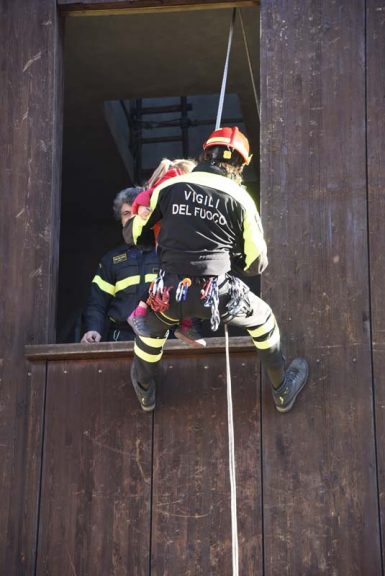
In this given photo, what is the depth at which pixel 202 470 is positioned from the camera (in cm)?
693

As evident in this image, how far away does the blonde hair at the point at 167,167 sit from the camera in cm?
695

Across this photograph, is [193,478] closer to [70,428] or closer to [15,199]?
[70,428]

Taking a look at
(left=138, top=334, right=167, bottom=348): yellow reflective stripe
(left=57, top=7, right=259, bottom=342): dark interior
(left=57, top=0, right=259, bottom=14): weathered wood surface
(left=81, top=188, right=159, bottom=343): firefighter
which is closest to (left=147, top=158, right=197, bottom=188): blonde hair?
(left=81, top=188, right=159, bottom=343): firefighter

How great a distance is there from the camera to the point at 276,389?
22.4ft

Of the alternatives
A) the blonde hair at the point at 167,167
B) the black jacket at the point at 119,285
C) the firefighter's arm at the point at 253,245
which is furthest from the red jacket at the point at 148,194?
the black jacket at the point at 119,285

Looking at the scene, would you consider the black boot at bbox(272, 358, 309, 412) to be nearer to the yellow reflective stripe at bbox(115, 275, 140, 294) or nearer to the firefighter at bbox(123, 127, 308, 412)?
the firefighter at bbox(123, 127, 308, 412)

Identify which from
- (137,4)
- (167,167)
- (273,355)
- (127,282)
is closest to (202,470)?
(273,355)

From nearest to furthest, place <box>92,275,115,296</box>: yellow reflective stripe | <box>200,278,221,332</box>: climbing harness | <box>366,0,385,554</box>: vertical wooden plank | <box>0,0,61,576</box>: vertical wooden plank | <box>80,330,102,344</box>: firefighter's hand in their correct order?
<box>200,278,221,332</box>: climbing harness → <box>366,0,385,554</box>: vertical wooden plank → <box>0,0,61,576</box>: vertical wooden plank → <box>80,330,102,344</box>: firefighter's hand → <box>92,275,115,296</box>: yellow reflective stripe

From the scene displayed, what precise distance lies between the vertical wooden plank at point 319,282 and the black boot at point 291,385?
69mm

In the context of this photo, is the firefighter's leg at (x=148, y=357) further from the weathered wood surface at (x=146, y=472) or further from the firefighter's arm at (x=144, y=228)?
the firefighter's arm at (x=144, y=228)

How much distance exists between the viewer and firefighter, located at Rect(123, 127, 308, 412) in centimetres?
642

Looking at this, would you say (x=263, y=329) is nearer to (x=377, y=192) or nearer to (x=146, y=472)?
(x=146, y=472)

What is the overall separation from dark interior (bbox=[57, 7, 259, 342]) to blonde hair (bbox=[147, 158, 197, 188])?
232 centimetres

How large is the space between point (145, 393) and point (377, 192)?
5.96 ft
